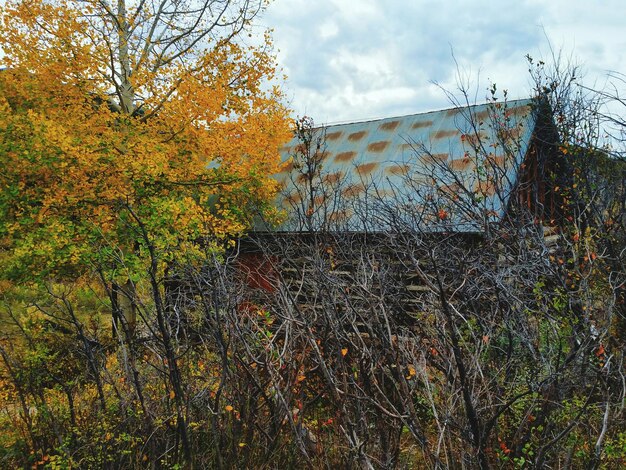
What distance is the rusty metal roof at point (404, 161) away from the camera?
1022 cm

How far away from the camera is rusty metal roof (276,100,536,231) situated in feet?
33.5

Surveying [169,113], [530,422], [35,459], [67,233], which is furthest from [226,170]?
[530,422]

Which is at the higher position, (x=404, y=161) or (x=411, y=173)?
(x=404, y=161)

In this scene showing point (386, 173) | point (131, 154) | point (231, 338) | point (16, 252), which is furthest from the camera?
point (386, 173)

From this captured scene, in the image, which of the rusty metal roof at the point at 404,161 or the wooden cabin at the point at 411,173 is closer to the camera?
the wooden cabin at the point at 411,173

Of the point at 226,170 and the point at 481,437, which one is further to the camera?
the point at 226,170

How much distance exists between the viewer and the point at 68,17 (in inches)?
426

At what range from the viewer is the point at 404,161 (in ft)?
40.2

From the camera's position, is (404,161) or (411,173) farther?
(404,161)

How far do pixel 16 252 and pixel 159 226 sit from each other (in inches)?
109

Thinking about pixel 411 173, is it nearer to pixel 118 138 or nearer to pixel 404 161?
pixel 404 161

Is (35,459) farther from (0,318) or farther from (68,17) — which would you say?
(68,17)

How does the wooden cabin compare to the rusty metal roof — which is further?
the rusty metal roof

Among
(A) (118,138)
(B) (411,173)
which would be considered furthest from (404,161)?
(A) (118,138)
